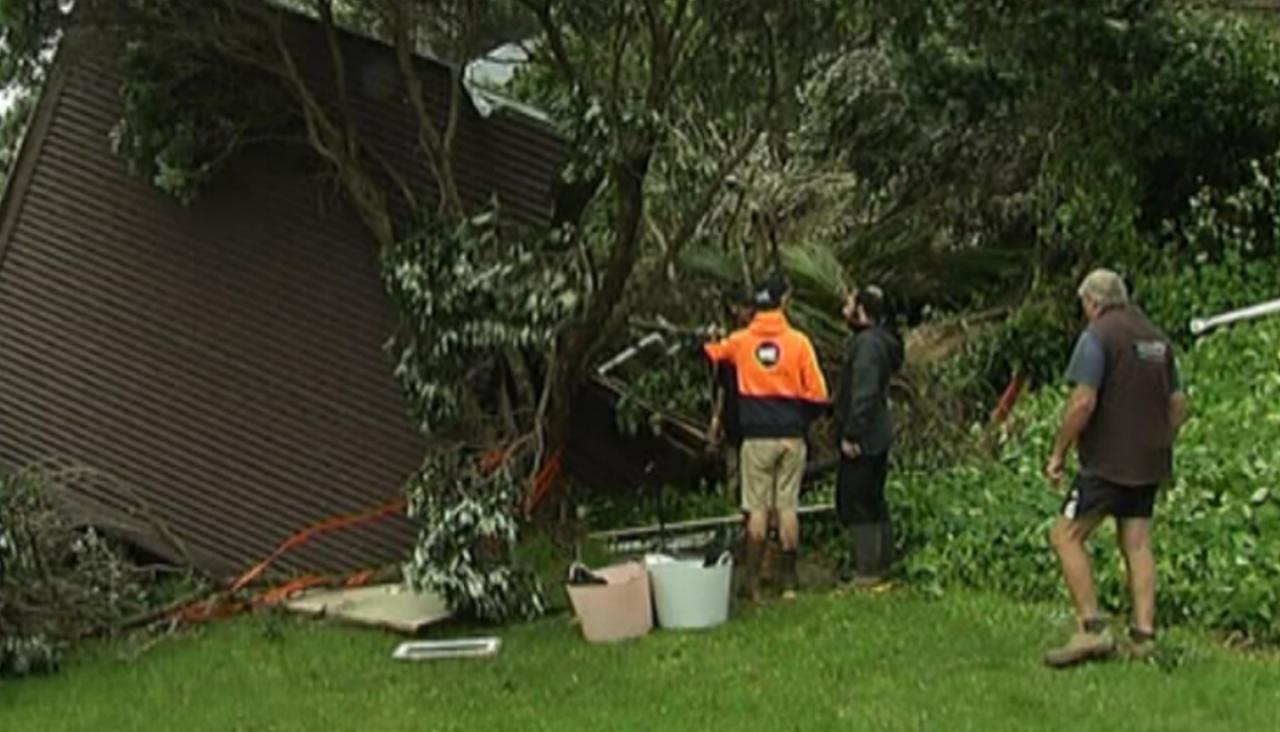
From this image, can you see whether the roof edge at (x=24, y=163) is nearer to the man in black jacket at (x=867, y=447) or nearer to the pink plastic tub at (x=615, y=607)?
the pink plastic tub at (x=615, y=607)

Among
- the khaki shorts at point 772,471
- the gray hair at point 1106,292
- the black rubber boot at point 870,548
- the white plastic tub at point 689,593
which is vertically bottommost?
the white plastic tub at point 689,593

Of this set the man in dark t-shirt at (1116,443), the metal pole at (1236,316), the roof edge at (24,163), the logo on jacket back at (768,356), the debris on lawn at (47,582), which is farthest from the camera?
the roof edge at (24,163)

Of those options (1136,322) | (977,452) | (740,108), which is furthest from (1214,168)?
(1136,322)

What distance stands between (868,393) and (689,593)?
163cm

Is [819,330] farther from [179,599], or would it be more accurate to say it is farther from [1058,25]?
[179,599]

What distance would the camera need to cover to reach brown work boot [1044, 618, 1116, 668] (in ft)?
30.9

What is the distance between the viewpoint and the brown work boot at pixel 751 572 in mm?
11883

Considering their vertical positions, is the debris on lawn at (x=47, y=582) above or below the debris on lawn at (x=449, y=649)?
below

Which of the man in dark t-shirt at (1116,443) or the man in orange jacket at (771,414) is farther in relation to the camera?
the man in orange jacket at (771,414)

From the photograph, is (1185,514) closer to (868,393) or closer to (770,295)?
(868,393)

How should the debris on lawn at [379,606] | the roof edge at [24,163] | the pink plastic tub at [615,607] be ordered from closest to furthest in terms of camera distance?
the pink plastic tub at [615,607], the debris on lawn at [379,606], the roof edge at [24,163]

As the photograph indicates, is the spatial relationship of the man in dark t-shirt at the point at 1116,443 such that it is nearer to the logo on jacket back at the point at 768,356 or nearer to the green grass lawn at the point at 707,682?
the green grass lawn at the point at 707,682

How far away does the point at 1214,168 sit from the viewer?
16.3 meters

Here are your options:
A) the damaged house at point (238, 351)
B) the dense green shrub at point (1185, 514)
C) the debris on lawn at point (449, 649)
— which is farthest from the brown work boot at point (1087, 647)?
the damaged house at point (238, 351)
